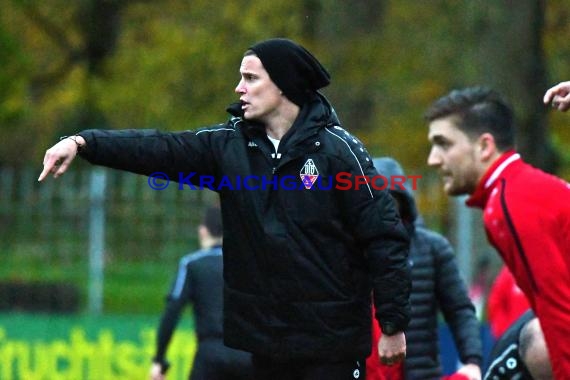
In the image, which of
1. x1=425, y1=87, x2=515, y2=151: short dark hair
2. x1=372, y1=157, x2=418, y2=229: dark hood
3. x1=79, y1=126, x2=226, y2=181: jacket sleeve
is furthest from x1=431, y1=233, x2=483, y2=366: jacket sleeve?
x1=79, y1=126, x2=226, y2=181: jacket sleeve

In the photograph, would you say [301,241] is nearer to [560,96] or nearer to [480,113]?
[560,96]

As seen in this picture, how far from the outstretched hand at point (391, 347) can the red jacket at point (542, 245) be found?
53cm

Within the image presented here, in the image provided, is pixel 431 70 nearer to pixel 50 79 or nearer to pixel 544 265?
pixel 50 79

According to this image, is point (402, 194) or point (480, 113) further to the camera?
point (402, 194)

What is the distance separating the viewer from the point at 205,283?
9984 millimetres

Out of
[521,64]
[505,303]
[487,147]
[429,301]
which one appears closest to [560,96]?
[487,147]

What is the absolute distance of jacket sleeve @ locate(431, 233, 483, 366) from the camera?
7.51m

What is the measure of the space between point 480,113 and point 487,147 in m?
0.29

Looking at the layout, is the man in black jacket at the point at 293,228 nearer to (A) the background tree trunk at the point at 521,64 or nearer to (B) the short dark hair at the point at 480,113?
(B) the short dark hair at the point at 480,113

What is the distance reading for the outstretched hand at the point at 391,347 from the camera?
6113 millimetres

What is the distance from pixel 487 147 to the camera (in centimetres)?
667

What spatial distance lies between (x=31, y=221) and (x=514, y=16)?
5.87 meters

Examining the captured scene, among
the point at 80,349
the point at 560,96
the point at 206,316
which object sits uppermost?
the point at 560,96

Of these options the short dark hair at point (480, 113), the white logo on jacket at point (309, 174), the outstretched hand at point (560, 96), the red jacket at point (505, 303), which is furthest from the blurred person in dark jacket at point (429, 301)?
the red jacket at point (505, 303)
